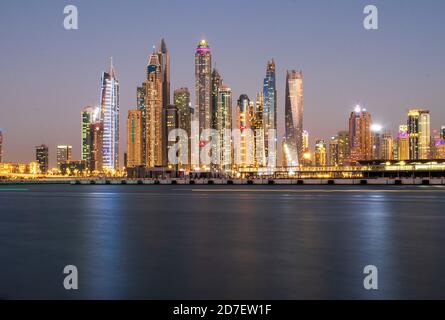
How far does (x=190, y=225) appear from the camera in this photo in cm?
2500

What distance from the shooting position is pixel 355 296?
1045cm

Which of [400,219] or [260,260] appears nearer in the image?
[260,260]

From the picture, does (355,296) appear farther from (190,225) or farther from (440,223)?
(440,223)

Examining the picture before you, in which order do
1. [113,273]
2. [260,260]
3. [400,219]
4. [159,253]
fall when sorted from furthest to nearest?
1. [400,219]
2. [159,253]
3. [260,260]
4. [113,273]

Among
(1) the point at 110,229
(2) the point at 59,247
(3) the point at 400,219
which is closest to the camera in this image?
(2) the point at 59,247

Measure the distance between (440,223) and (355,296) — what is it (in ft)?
56.3

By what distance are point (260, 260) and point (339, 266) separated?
2426mm

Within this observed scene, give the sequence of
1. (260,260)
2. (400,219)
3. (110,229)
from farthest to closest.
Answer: (400,219)
(110,229)
(260,260)

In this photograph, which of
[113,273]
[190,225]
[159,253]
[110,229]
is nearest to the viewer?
[113,273]
